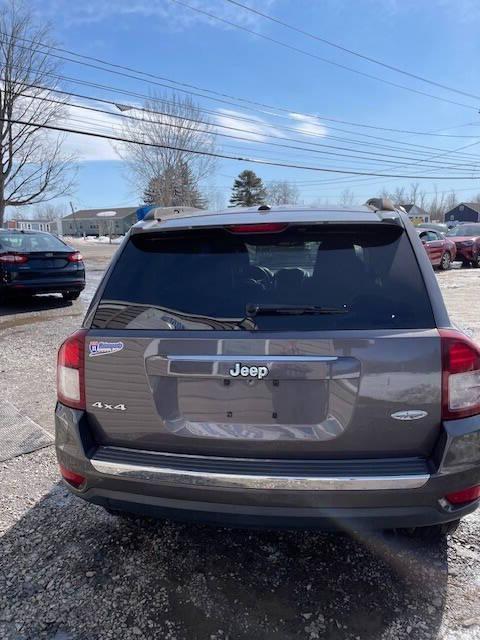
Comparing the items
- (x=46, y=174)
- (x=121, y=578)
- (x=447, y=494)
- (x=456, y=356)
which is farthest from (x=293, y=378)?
(x=46, y=174)

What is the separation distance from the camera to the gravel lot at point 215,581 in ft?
6.80

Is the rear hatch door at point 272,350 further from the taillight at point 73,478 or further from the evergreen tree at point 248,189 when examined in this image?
the evergreen tree at point 248,189

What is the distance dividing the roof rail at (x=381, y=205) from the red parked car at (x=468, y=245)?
18.9m

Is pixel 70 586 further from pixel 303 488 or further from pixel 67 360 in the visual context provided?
pixel 303 488

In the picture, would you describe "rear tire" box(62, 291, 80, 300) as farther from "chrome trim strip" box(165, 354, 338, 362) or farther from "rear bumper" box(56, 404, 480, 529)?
"chrome trim strip" box(165, 354, 338, 362)

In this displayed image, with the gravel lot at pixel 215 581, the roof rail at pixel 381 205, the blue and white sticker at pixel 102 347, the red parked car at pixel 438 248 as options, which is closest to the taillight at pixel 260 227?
the roof rail at pixel 381 205

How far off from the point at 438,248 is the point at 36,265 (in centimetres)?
1412

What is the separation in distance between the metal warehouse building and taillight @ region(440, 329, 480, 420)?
88339 millimetres

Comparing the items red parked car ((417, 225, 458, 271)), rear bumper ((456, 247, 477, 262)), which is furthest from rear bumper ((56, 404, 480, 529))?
rear bumper ((456, 247, 477, 262))

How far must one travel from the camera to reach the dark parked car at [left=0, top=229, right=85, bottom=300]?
369 inches

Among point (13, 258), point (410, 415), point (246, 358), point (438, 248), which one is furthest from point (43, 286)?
point (438, 248)

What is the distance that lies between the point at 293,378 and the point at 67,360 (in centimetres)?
106

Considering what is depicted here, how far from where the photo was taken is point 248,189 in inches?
2670

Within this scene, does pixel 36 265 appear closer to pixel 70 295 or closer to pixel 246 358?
pixel 70 295
